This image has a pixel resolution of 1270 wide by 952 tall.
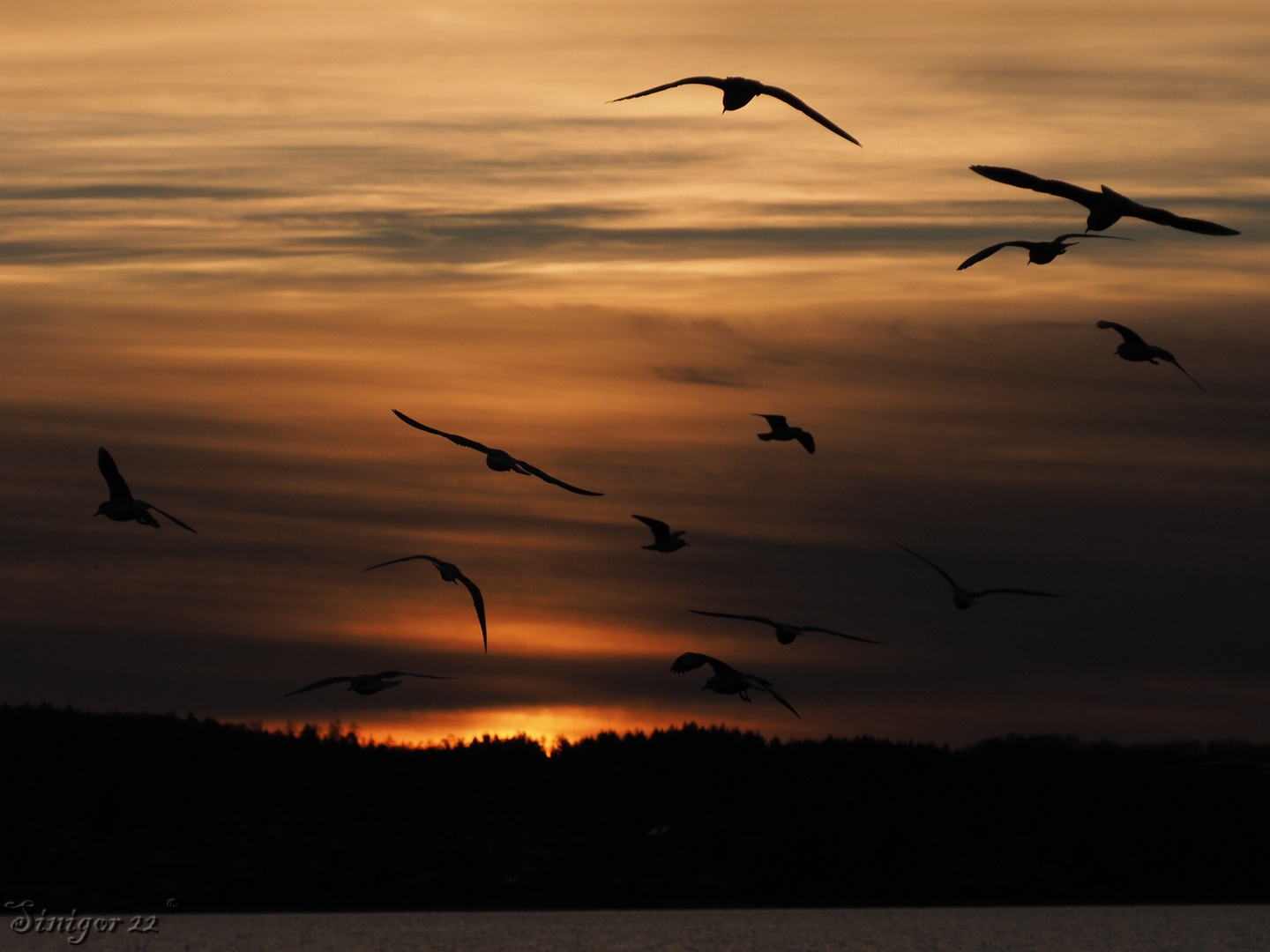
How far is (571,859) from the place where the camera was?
469ft

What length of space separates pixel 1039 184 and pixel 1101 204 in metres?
1.59

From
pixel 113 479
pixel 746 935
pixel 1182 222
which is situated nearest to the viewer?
pixel 1182 222

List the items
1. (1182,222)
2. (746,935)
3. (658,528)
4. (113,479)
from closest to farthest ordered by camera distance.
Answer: (1182,222) < (113,479) < (658,528) < (746,935)

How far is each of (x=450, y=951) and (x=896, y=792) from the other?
3816 centimetres

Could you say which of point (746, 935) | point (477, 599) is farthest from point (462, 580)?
point (746, 935)

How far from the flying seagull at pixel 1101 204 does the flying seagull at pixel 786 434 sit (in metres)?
12.8

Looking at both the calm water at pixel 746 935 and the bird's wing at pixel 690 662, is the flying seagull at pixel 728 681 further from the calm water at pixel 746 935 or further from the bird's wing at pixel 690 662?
the calm water at pixel 746 935

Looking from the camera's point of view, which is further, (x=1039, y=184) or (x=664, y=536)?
(x=664, y=536)

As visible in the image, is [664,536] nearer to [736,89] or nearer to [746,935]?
[736,89]

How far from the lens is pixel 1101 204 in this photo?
26766mm

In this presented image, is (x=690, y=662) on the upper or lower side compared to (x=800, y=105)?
lower

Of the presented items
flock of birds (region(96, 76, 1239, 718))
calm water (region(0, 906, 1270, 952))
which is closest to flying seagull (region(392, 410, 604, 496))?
flock of birds (region(96, 76, 1239, 718))

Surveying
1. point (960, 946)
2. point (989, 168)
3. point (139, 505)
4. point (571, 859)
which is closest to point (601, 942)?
point (571, 859)

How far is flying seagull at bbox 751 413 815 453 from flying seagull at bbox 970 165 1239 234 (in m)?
12.8
